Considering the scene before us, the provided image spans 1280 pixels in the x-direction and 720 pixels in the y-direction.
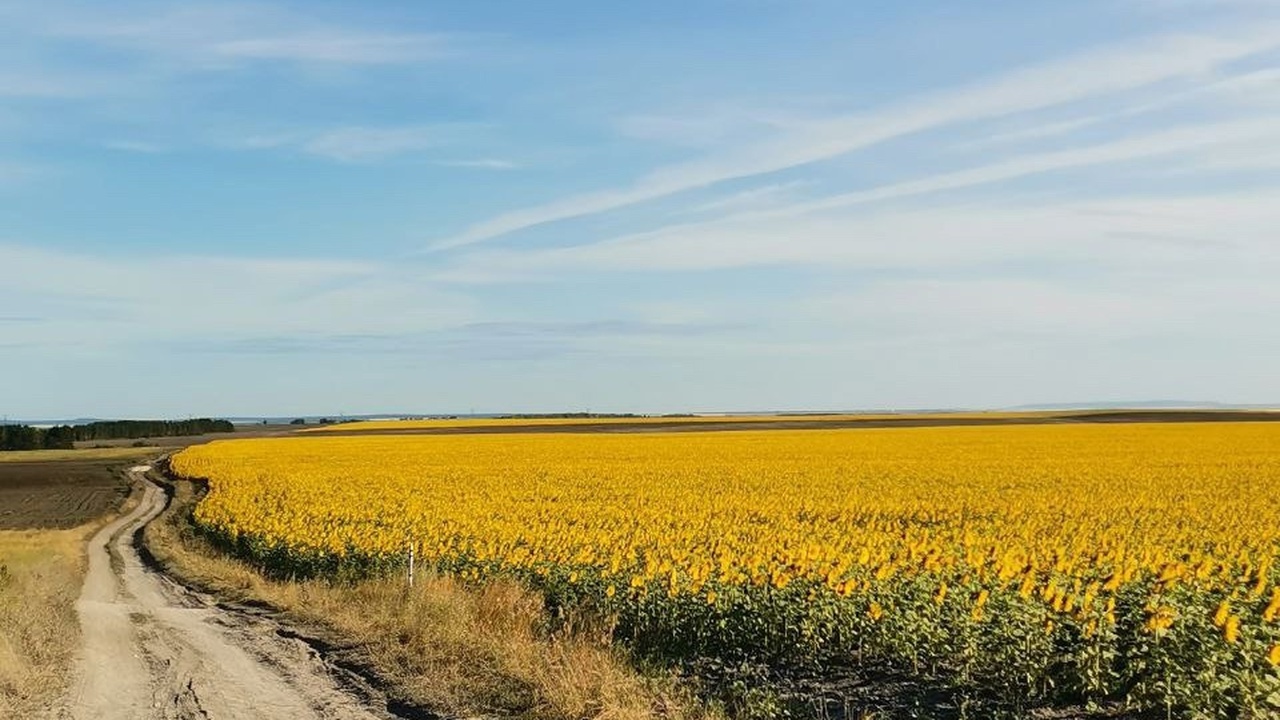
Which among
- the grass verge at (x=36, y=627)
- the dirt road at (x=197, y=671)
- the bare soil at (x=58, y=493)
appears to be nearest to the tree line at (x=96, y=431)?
the bare soil at (x=58, y=493)

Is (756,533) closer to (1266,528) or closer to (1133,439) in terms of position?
(1266,528)

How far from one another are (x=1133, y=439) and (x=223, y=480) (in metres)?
53.1

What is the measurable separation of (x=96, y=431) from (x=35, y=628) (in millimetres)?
148734

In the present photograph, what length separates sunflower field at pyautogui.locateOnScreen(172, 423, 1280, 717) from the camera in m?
9.14

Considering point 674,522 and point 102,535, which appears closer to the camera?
point 674,522

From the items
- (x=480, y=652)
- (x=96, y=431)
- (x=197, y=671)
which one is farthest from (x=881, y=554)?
(x=96, y=431)

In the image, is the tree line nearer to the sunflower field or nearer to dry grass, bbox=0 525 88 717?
the sunflower field

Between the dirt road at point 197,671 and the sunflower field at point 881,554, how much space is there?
11.3ft

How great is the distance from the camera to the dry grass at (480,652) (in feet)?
33.0

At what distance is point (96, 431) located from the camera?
147 metres

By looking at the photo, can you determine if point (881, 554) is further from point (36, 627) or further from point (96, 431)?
point (96, 431)

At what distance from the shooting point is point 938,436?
249 feet

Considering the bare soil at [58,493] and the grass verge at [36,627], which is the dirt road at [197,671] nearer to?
the grass verge at [36,627]

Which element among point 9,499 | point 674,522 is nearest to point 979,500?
point 674,522
